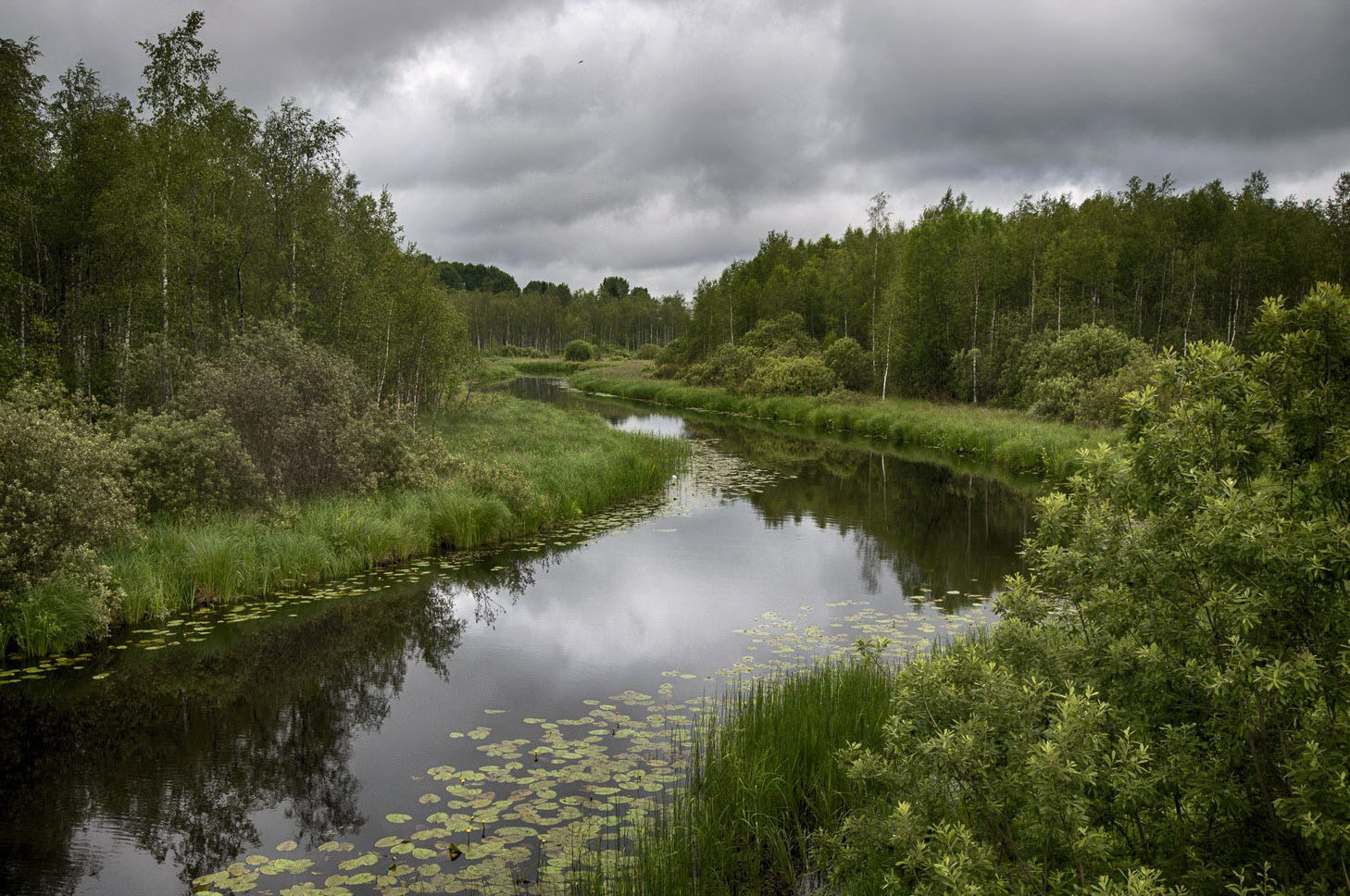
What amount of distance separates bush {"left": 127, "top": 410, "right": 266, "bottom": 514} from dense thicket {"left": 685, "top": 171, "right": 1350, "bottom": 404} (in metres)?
42.1

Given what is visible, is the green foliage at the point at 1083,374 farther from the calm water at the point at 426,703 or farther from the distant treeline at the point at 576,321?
the distant treeline at the point at 576,321

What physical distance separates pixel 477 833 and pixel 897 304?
164ft

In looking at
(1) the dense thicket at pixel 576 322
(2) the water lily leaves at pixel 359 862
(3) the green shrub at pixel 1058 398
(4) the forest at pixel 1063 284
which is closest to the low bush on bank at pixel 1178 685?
(2) the water lily leaves at pixel 359 862

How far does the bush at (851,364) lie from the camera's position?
185 feet

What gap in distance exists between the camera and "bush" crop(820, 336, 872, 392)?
2223 inches

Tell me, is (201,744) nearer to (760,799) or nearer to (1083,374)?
(760,799)

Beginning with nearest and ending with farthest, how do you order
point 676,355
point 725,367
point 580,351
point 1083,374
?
point 1083,374, point 725,367, point 676,355, point 580,351

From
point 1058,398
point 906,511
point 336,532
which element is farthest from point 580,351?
point 336,532

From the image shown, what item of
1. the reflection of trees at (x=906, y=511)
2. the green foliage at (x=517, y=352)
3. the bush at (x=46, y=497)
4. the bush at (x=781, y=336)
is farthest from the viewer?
the green foliage at (x=517, y=352)

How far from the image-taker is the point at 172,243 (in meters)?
20.2

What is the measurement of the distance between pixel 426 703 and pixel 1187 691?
356 inches

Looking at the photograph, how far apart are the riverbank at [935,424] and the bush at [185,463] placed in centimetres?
1928

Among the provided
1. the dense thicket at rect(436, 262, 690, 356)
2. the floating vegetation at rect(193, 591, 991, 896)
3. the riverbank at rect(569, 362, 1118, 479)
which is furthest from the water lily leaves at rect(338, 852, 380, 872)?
the dense thicket at rect(436, 262, 690, 356)

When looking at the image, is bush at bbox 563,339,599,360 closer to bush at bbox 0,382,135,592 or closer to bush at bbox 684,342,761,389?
bush at bbox 684,342,761,389
